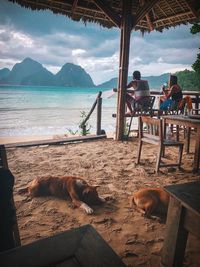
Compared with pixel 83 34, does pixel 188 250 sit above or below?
below

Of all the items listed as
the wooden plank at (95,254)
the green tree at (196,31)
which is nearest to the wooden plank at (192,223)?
the wooden plank at (95,254)

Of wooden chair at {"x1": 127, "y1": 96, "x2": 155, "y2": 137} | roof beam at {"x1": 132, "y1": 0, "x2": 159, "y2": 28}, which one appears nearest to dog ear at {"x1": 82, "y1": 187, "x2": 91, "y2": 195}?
wooden chair at {"x1": 127, "y1": 96, "x2": 155, "y2": 137}

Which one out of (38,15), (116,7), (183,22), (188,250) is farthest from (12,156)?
(38,15)

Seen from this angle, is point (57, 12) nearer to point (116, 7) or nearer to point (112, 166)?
point (116, 7)

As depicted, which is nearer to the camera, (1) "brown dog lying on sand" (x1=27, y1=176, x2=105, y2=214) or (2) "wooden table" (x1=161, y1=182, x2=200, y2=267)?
(2) "wooden table" (x1=161, y1=182, x2=200, y2=267)

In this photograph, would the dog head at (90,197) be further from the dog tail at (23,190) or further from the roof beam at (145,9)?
the roof beam at (145,9)

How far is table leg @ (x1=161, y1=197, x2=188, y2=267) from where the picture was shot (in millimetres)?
1506

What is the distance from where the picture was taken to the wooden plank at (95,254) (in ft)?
3.42

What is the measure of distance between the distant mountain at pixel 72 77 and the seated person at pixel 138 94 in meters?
89.0

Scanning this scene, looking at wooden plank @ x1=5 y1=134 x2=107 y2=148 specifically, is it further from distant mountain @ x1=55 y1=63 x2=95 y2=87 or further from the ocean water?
distant mountain @ x1=55 y1=63 x2=95 y2=87

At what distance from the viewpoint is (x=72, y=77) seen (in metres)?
99.7

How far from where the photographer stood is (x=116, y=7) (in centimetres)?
734

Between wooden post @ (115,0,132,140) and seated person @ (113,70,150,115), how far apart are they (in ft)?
1.00

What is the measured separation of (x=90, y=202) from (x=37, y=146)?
3.64 metres
